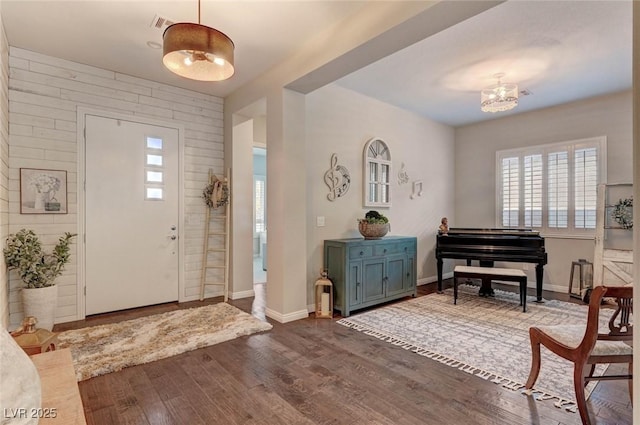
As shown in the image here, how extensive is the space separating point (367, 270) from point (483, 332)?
4.48 feet

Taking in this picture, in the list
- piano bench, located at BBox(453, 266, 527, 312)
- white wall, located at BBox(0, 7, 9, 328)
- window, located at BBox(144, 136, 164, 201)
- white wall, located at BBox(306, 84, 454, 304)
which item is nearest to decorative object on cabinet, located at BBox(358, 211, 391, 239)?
white wall, located at BBox(306, 84, 454, 304)

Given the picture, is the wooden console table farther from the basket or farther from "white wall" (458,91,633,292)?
"white wall" (458,91,633,292)

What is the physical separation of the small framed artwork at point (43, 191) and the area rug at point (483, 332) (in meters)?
3.32

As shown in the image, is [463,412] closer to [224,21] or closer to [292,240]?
[292,240]

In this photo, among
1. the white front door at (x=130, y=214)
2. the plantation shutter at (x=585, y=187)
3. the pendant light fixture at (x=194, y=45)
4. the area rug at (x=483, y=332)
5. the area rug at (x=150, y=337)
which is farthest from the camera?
the plantation shutter at (x=585, y=187)

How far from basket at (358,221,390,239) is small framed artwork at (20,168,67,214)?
11.1 feet

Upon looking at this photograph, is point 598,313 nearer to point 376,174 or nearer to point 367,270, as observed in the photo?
point 367,270

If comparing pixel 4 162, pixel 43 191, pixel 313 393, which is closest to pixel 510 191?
pixel 313 393

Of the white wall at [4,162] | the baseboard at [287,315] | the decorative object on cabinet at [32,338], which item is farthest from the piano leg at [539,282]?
the white wall at [4,162]

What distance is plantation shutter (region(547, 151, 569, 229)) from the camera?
4.96 meters

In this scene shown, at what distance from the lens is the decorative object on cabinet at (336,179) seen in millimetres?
4145

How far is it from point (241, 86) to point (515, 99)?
3392mm

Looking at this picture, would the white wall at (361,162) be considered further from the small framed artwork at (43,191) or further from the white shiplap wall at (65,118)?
the small framed artwork at (43,191)

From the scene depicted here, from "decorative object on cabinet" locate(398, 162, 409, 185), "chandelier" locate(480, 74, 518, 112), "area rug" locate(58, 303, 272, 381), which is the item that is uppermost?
"chandelier" locate(480, 74, 518, 112)
